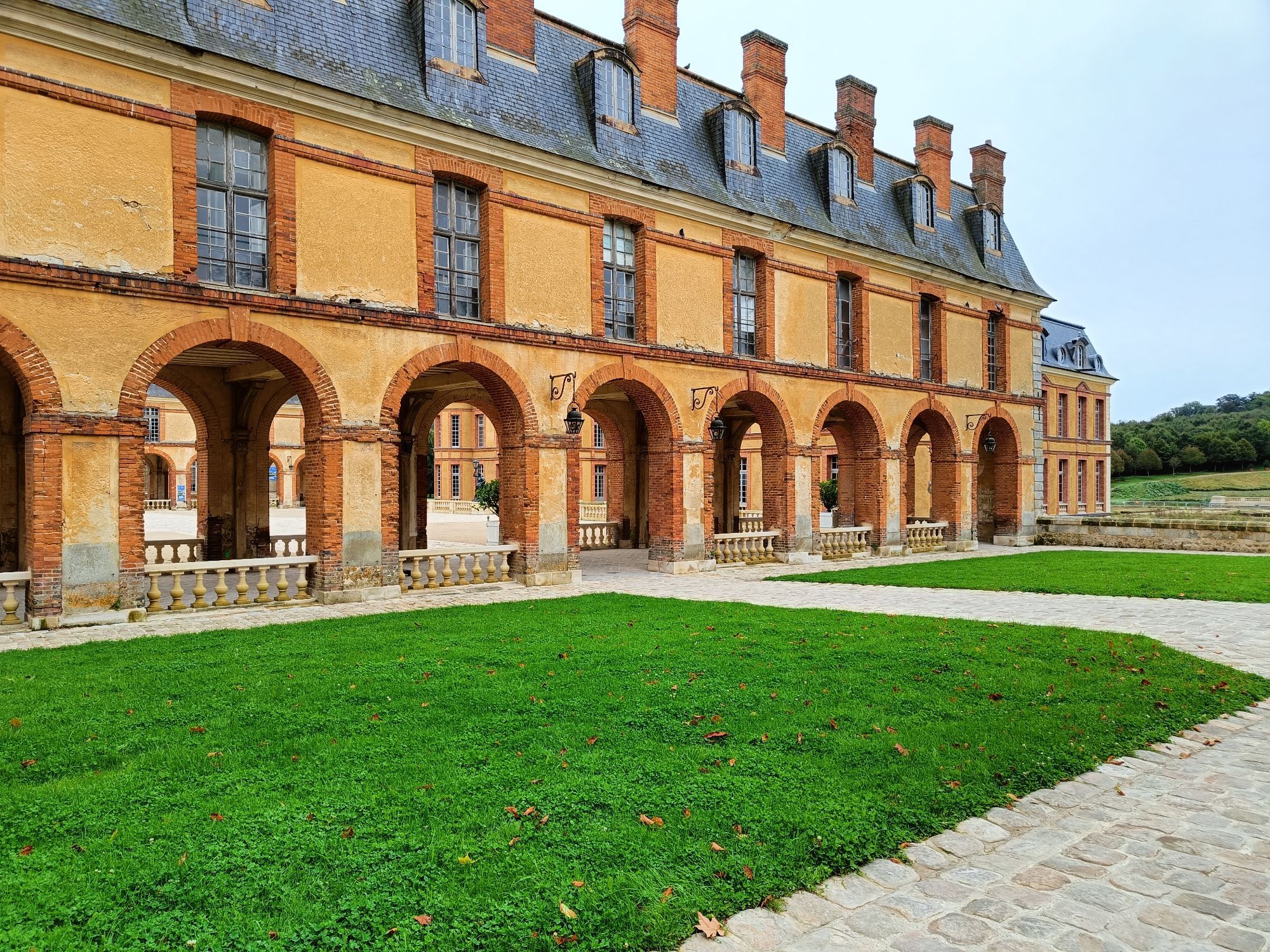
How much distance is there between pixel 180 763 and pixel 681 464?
12972 millimetres

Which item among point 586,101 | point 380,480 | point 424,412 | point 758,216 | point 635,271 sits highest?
point 586,101

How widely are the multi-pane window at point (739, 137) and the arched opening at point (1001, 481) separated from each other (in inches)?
469

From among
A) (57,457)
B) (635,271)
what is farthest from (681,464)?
(57,457)

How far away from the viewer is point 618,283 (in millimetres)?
16562

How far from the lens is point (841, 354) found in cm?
2116

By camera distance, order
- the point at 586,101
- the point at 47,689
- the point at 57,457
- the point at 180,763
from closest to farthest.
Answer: the point at 180,763 → the point at 47,689 → the point at 57,457 → the point at 586,101

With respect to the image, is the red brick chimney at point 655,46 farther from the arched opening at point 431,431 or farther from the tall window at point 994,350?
the tall window at point 994,350

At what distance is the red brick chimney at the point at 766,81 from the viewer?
64.0ft

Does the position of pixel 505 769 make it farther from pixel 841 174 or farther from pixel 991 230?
pixel 991 230

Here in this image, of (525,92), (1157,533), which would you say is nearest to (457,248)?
(525,92)

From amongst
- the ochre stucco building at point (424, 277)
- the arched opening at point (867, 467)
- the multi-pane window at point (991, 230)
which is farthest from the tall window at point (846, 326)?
the multi-pane window at point (991, 230)

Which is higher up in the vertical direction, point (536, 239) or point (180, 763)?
point (536, 239)

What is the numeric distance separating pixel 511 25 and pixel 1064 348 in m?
40.8

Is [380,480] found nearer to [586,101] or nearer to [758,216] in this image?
[586,101]
